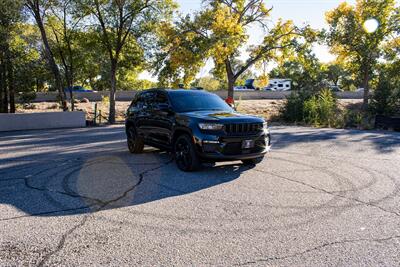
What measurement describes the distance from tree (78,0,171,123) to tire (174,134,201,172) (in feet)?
54.3

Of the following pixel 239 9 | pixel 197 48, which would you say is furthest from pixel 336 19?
pixel 197 48

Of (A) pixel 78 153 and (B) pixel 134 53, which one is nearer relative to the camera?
(A) pixel 78 153

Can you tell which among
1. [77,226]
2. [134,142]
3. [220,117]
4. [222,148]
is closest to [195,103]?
[220,117]

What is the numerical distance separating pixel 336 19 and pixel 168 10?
13716mm

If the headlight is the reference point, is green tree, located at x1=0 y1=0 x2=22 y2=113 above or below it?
above

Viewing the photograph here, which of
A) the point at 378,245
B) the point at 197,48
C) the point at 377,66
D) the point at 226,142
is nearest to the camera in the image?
the point at 378,245

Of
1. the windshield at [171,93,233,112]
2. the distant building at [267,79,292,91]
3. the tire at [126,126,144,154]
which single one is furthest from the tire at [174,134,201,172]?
the distant building at [267,79,292,91]

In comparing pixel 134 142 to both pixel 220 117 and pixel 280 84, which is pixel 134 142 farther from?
pixel 280 84

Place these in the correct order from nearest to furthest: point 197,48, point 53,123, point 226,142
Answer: point 226,142 → point 53,123 → point 197,48

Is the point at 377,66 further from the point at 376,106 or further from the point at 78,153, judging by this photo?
the point at 78,153

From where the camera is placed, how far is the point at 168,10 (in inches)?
901

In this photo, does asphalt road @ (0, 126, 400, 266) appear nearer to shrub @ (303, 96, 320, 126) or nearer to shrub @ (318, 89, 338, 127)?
shrub @ (318, 89, 338, 127)

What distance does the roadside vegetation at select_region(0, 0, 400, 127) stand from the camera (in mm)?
20625

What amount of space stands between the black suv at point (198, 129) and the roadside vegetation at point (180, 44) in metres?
12.4
